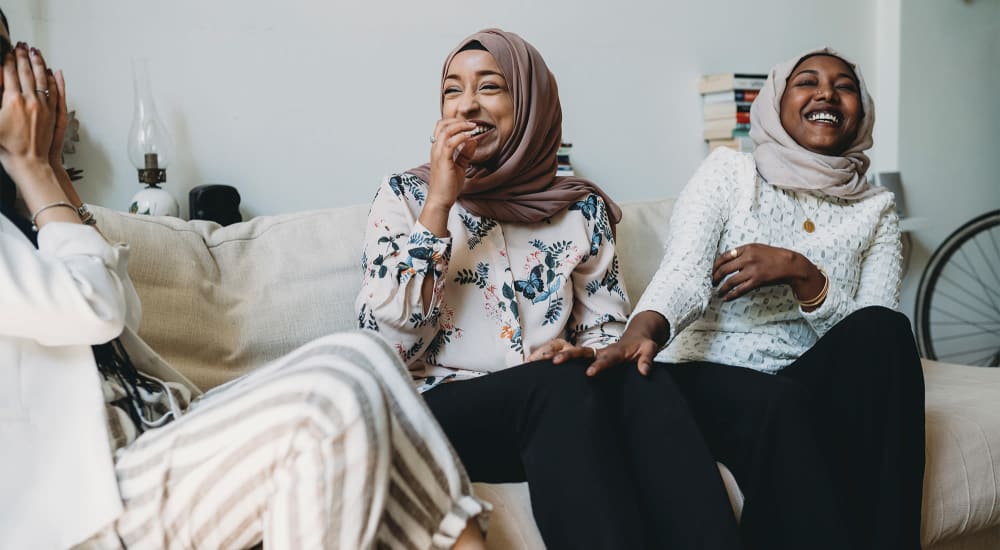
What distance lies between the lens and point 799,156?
1.75 m

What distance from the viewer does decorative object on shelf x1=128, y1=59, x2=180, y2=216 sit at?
1808 mm

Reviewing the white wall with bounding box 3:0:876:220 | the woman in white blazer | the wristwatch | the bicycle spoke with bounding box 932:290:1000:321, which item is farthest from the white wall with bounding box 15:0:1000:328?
the woman in white blazer

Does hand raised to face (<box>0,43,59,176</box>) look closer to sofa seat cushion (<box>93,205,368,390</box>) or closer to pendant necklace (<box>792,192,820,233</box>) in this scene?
sofa seat cushion (<box>93,205,368,390</box>)

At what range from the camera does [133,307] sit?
1158mm

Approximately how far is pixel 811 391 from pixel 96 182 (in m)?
1.54

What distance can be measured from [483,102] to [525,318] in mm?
420

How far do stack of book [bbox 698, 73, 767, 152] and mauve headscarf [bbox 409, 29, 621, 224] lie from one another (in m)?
1.25

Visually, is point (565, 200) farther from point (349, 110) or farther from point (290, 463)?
point (290, 463)

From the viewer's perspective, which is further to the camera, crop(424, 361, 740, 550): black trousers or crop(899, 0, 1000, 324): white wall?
crop(899, 0, 1000, 324): white wall

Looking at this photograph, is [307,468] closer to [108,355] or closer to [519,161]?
[108,355]

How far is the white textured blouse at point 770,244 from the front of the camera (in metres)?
1.65

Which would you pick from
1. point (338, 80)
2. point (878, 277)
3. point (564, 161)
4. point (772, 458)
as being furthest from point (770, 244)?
point (338, 80)

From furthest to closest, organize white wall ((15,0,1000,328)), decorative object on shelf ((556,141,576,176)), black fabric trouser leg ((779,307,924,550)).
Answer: decorative object on shelf ((556,141,576,176))
white wall ((15,0,1000,328))
black fabric trouser leg ((779,307,924,550))

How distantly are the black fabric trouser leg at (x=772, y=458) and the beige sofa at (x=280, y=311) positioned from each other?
Answer: 6 cm
